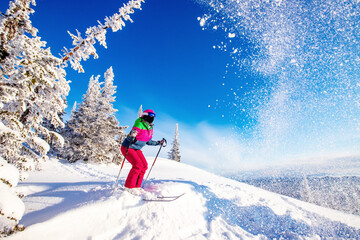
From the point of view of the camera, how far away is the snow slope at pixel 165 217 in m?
3.17

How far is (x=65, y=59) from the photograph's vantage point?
5.75 metres

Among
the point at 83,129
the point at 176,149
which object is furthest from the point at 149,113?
the point at 176,149

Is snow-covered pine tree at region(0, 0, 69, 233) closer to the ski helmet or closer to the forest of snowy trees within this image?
the forest of snowy trees

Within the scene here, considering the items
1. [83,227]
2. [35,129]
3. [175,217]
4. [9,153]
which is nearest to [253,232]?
[175,217]

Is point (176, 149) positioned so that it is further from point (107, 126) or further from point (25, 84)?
point (25, 84)

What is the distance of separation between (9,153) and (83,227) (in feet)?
10.7

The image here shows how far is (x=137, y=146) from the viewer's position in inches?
216

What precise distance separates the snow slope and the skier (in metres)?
Result: 0.55

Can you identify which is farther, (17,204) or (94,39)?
(94,39)

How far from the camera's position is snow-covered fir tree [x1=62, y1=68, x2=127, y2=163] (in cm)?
1843

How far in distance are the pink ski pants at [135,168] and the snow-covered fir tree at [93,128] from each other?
610 inches

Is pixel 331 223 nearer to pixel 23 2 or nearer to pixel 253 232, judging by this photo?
pixel 253 232

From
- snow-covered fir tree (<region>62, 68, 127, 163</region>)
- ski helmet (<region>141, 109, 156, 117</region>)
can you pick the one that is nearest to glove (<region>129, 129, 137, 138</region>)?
ski helmet (<region>141, 109, 156, 117</region>)

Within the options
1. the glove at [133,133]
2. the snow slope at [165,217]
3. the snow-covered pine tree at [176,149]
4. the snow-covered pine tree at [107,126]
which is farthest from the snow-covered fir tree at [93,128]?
the snow-covered pine tree at [176,149]
